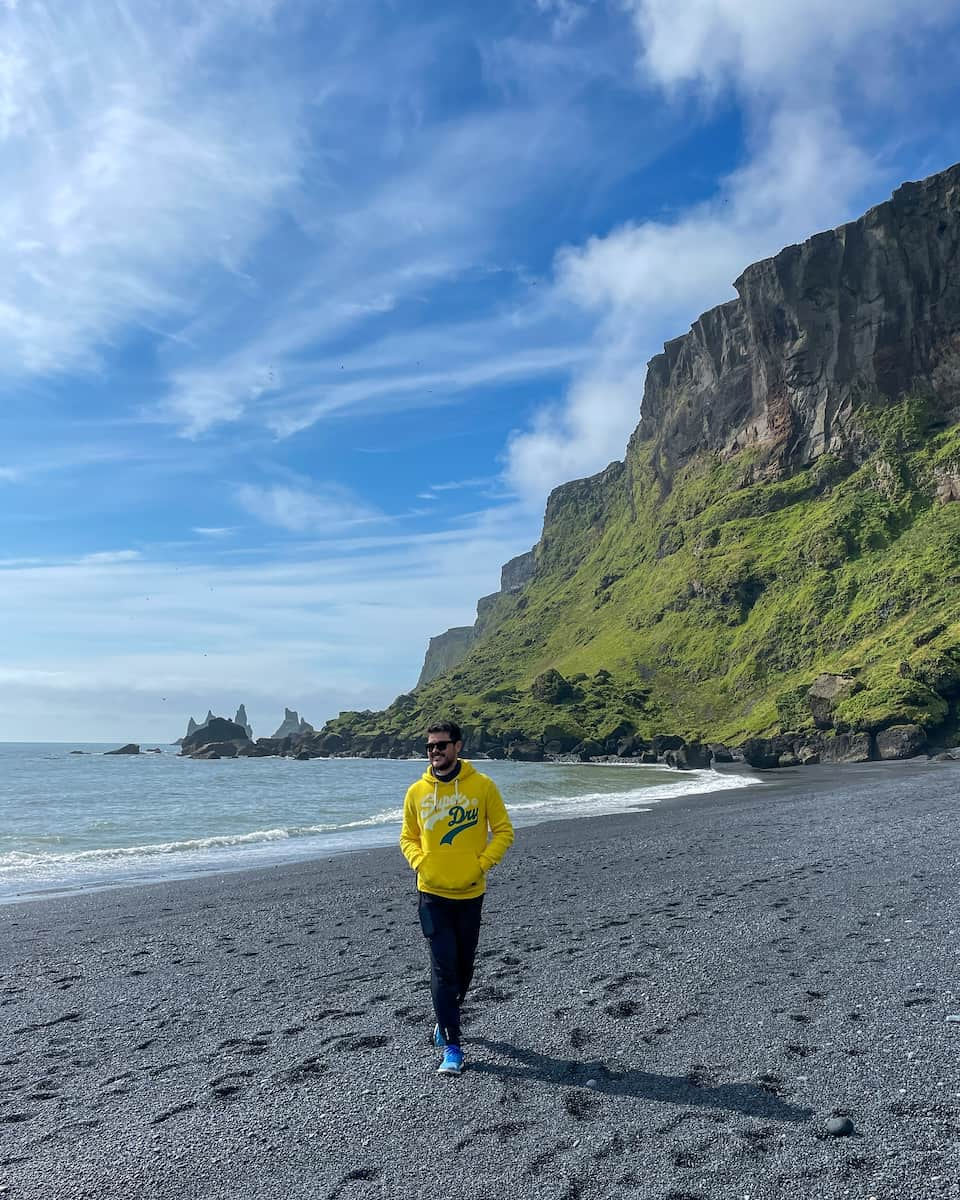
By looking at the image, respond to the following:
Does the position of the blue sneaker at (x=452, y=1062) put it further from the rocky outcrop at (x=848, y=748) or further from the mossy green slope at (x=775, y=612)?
the mossy green slope at (x=775, y=612)

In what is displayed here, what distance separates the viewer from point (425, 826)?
746 cm

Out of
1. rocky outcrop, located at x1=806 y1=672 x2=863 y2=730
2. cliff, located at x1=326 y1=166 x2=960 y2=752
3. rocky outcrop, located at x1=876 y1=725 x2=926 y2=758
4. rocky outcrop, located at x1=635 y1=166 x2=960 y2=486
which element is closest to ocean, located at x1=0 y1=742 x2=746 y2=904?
rocky outcrop, located at x1=876 y1=725 x2=926 y2=758

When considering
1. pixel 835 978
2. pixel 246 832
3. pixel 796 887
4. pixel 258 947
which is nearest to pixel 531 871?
pixel 796 887

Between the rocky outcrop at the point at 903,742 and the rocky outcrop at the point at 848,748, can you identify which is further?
the rocky outcrop at the point at 848,748

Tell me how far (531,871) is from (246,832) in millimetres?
18177

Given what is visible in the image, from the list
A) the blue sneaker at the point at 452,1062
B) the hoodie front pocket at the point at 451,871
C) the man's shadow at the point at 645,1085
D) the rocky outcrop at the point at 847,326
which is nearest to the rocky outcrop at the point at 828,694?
the rocky outcrop at the point at 847,326

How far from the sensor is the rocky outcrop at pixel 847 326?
427 feet

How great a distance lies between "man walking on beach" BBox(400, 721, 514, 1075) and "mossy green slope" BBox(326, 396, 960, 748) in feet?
252

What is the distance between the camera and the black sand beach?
5.40 meters

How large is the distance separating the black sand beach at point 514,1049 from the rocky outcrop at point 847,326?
444 feet

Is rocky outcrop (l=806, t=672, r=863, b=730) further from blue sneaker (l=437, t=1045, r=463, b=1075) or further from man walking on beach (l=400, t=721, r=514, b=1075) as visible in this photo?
blue sneaker (l=437, t=1045, r=463, b=1075)

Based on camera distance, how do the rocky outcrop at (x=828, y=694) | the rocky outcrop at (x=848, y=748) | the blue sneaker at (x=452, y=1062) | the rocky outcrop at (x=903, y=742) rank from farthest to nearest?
the rocky outcrop at (x=828, y=694) → the rocky outcrop at (x=848, y=748) → the rocky outcrop at (x=903, y=742) → the blue sneaker at (x=452, y=1062)

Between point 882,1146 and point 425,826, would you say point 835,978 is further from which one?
point 425,826

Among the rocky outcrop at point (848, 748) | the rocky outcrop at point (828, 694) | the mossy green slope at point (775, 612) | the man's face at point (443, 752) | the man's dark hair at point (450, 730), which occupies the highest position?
the mossy green slope at point (775, 612)
